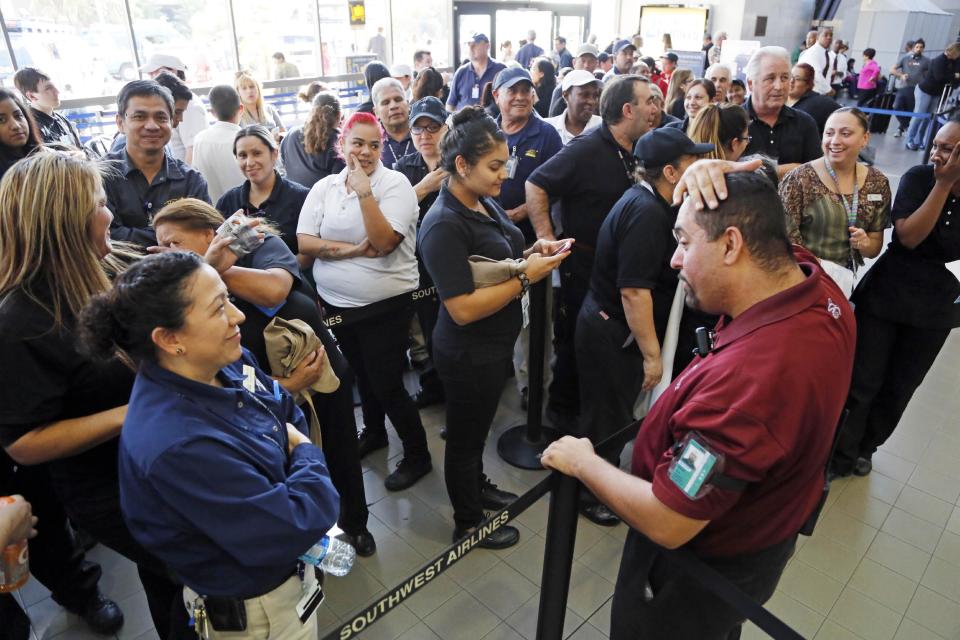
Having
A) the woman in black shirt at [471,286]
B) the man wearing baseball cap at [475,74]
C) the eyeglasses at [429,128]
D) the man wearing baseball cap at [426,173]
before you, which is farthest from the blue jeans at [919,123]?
the woman in black shirt at [471,286]

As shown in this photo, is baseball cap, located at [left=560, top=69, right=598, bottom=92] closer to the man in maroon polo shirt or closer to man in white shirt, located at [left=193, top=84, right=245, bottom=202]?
man in white shirt, located at [left=193, top=84, right=245, bottom=202]

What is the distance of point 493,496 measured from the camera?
3.08 m

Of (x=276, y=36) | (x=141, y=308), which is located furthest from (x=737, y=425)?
(x=276, y=36)

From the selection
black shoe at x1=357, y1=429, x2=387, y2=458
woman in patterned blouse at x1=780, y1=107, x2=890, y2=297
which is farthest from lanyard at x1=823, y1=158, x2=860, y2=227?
black shoe at x1=357, y1=429, x2=387, y2=458

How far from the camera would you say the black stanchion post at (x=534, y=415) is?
3.35 meters

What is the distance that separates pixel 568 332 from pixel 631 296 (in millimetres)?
1265

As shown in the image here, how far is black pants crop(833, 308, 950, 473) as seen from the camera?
3119mm

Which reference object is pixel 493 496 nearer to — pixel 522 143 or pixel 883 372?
pixel 883 372

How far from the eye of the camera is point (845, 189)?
120 inches

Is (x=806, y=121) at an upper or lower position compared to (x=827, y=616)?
upper

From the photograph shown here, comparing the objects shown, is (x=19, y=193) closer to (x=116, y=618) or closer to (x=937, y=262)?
(x=116, y=618)

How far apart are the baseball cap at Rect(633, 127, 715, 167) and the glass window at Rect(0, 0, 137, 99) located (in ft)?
29.8

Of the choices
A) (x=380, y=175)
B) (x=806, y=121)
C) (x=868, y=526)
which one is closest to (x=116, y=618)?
(x=380, y=175)

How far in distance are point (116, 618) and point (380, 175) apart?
226 cm
